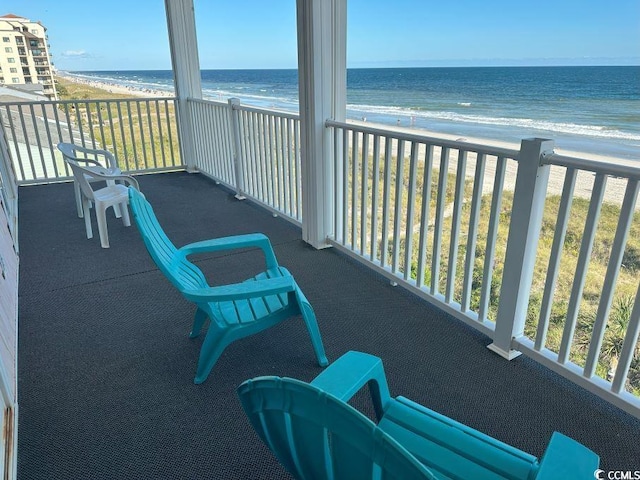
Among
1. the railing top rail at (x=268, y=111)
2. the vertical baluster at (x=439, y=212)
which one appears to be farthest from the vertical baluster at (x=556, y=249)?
the railing top rail at (x=268, y=111)

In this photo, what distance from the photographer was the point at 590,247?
5.39 feet

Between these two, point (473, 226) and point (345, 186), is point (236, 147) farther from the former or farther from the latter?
point (473, 226)

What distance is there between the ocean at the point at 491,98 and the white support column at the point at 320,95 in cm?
663

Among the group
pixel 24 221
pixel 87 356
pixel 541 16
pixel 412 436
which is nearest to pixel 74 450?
pixel 87 356

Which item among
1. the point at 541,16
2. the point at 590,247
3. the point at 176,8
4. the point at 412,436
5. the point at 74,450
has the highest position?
the point at 541,16

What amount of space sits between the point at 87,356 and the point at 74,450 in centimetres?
61

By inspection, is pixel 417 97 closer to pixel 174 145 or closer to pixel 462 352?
pixel 174 145

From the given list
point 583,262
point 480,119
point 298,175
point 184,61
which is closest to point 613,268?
point 583,262

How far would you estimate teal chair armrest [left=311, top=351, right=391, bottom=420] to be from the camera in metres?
1.01

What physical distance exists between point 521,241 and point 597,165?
17.2 inches

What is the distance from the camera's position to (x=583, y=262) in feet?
5.48

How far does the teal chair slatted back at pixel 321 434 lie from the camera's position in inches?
23.8

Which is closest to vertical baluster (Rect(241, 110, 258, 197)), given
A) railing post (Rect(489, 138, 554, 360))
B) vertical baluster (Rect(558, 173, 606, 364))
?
railing post (Rect(489, 138, 554, 360))

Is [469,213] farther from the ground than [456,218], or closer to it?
closer to it
